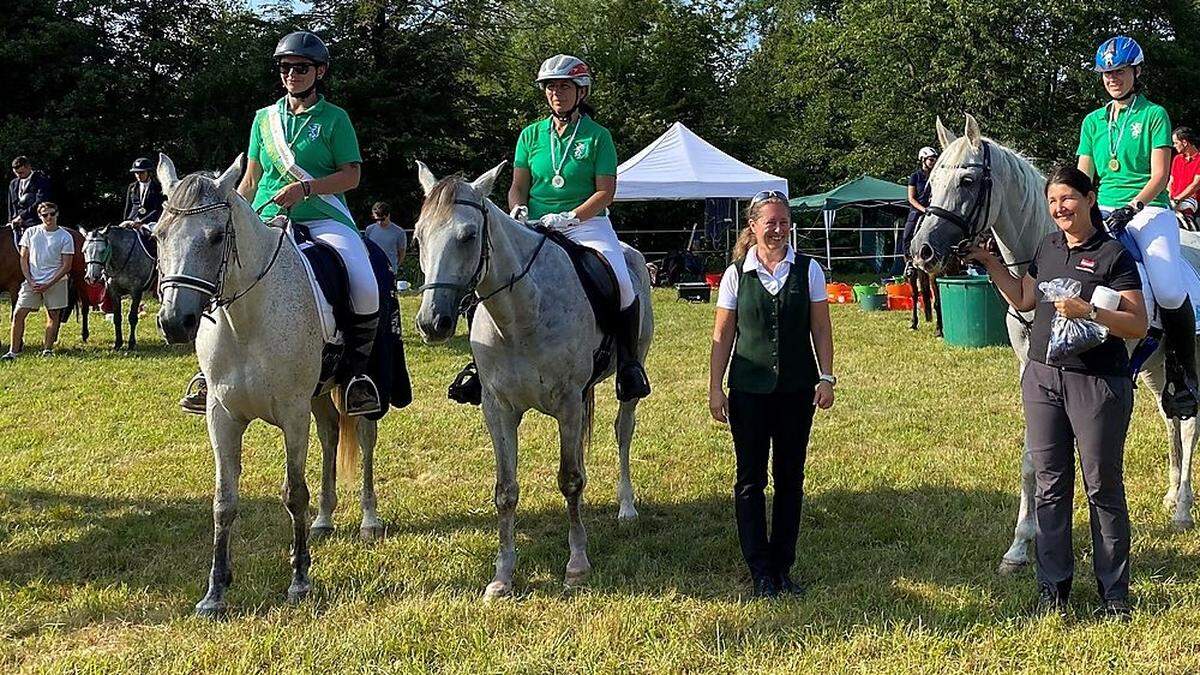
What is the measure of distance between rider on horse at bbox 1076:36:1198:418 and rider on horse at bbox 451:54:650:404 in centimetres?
246

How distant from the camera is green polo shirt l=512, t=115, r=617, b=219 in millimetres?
5145

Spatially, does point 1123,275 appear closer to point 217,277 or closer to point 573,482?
point 573,482

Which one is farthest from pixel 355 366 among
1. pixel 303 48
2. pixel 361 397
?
pixel 303 48

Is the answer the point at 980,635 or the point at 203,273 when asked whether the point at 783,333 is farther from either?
the point at 203,273

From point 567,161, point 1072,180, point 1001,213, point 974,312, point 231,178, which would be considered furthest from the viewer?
point 974,312

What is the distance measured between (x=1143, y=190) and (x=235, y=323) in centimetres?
449

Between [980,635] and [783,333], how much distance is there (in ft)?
5.00

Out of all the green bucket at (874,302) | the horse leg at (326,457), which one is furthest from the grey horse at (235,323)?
the green bucket at (874,302)

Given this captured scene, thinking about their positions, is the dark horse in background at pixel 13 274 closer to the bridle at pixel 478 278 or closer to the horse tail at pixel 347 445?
the horse tail at pixel 347 445

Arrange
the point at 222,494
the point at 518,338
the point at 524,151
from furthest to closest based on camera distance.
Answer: the point at 524,151 < the point at 518,338 < the point at 222,494

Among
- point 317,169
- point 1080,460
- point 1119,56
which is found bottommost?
point 1080,460

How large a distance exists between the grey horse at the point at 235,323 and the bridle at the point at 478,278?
68 cm

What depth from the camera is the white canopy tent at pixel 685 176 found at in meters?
19.8

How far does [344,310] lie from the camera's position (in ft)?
16.0
